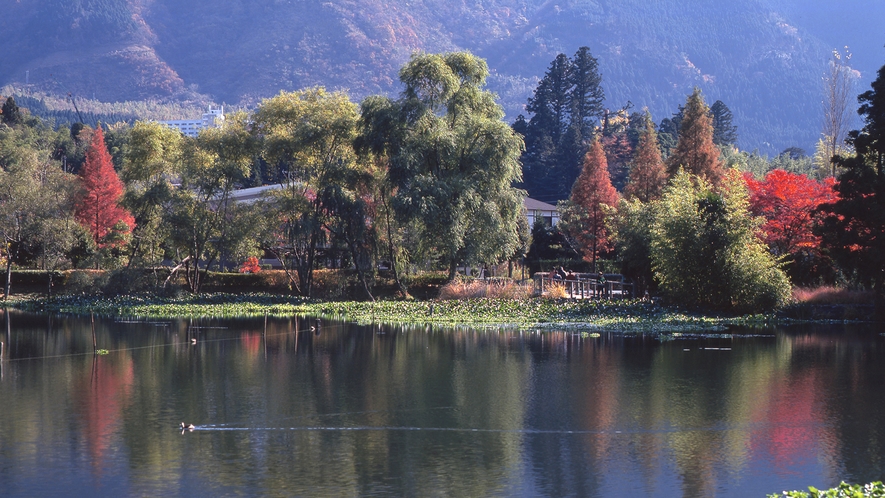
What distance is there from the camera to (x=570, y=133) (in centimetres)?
9231

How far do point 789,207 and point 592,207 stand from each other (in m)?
16.9

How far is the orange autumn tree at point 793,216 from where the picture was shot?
43844 mm

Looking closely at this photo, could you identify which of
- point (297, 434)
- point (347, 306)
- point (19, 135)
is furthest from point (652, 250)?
point (19, 135)

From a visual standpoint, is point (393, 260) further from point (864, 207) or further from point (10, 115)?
point (10, 115)

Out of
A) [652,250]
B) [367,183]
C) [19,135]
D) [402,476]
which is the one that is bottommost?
[402,476]

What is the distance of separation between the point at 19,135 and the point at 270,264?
38.1 metres

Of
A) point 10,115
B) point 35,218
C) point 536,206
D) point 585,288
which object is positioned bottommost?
point 585,288

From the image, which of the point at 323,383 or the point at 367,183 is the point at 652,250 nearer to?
the point at 367,183

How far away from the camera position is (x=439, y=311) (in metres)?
41.7

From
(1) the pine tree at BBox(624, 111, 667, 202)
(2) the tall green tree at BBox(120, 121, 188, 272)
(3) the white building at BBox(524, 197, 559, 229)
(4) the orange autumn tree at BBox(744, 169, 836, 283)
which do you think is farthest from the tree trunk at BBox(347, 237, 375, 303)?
(3) the white building at BBox(524, 197, 559, 229)

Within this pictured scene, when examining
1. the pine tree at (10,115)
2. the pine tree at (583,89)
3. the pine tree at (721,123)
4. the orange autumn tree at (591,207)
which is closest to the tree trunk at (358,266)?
the orange autumn tree at (591,207)

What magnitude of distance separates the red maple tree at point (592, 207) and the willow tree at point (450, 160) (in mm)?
13395

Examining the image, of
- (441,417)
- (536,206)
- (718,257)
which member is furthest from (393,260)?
(441,417)

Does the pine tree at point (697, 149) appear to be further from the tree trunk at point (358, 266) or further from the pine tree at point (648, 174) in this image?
the tree trunk at point (358, 266)
